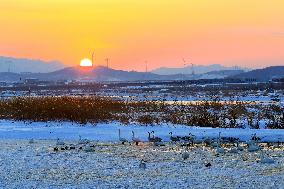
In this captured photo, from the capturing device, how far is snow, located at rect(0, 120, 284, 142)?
21.2 m

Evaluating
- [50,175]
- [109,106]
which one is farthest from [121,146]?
[109,106]

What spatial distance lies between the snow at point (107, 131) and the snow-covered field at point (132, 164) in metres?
0.04

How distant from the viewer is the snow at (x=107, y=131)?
69.4ft

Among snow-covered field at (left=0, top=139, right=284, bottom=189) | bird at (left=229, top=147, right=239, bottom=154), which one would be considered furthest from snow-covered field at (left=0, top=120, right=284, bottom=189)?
bird at (left=229, top=147, right=239, bottom=154)

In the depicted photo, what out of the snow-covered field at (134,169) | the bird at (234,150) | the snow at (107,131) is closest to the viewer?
the snow-covered field at (134,169)

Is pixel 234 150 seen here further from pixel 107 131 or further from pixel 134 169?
pixel 107 131

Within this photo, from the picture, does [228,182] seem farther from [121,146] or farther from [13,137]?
[13,137]

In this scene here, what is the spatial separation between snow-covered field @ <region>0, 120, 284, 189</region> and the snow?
0.04 meters

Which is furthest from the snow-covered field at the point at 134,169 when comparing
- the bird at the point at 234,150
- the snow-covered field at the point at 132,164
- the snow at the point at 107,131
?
the snow at the point at 107,131

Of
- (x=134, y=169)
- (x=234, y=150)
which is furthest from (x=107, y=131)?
(x=134, y=169)

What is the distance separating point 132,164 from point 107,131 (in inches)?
321

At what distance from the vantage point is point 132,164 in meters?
15.0

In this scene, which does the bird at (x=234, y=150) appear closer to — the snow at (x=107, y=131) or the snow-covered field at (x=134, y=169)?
the snow-covered field at (x=134, y=169)

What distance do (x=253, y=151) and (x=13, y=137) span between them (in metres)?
10.2
